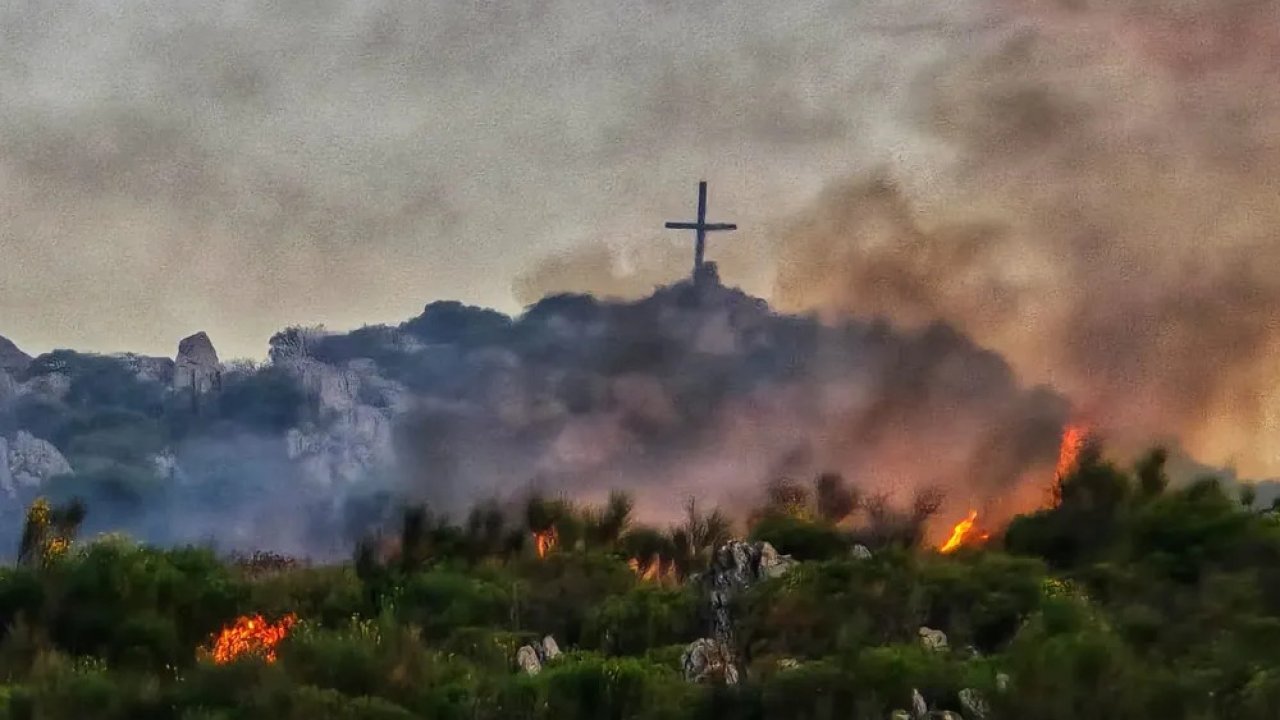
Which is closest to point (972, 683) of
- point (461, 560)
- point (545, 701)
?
point (545, 701)

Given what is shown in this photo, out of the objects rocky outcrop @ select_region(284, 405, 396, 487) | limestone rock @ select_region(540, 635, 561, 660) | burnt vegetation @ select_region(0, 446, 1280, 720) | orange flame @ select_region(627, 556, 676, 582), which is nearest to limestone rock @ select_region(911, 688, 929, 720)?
burnt vegetation @ select_region(0, 446, 1280, 720)

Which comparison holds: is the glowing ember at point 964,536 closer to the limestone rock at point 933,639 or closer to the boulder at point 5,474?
the limestone rock at point 933,639

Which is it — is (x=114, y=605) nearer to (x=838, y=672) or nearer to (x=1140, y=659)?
(x=838, y=672)

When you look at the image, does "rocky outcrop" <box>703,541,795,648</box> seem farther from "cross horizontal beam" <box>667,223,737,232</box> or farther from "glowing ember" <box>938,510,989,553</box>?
"cross horizontal beam" <box>667,223,737,232</box>

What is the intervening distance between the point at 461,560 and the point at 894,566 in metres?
15.7

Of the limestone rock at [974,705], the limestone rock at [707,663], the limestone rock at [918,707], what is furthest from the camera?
the limestone rock at [707,663]

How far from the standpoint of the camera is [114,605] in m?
34.6

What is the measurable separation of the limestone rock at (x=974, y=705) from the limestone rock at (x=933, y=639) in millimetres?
5873

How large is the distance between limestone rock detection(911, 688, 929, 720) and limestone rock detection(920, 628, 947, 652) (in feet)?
20.0

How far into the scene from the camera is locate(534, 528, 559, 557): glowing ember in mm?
50294

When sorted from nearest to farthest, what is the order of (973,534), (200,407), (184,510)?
(973,534), (184,510), (200,407)

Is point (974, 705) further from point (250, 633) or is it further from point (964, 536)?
point (964, 536)

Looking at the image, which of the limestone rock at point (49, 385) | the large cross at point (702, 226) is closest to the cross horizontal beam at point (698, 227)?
the large cross at point (702, 226)

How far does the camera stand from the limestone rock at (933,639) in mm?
27984
